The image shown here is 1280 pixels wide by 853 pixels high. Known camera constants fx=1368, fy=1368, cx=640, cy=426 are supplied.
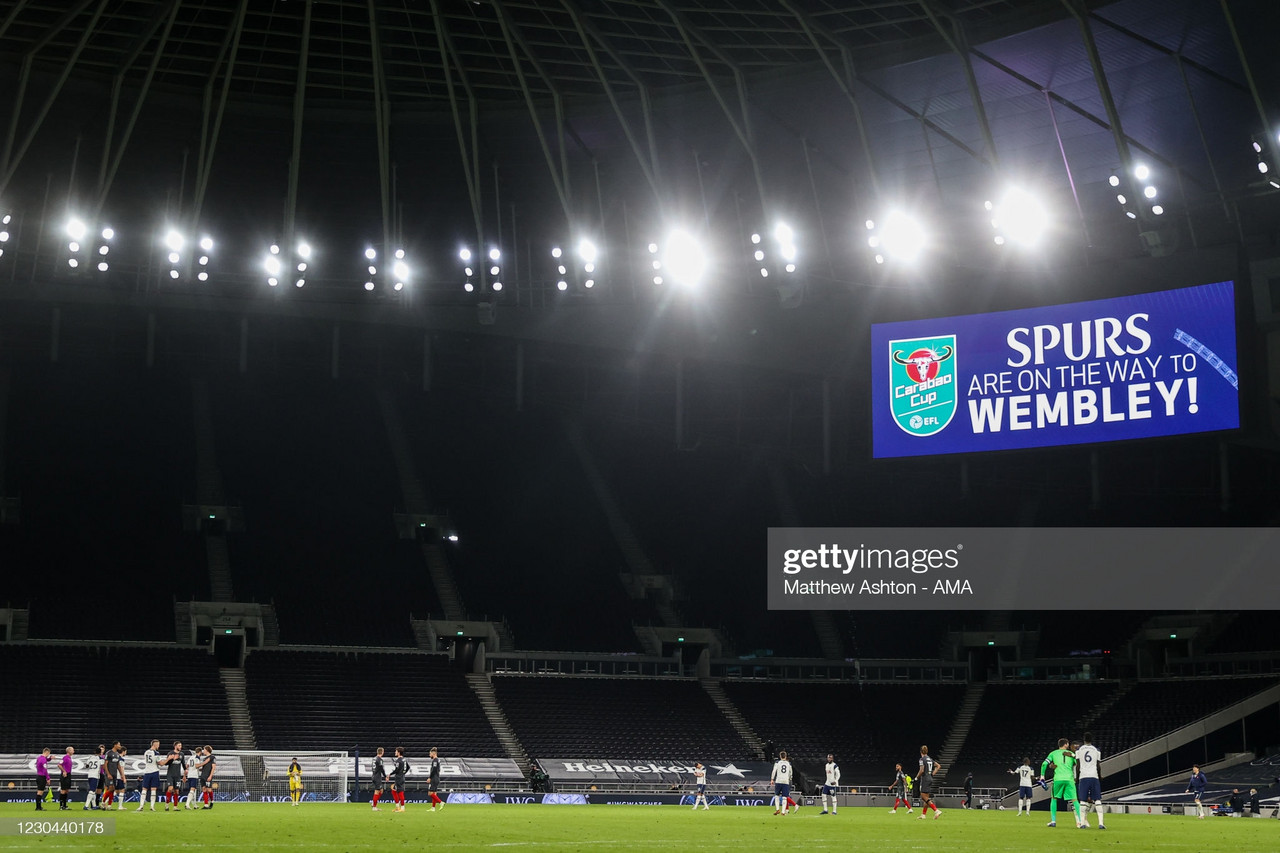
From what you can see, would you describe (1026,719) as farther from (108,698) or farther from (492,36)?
(108,698)

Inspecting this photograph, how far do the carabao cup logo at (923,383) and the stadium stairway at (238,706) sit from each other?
2556 centimetres

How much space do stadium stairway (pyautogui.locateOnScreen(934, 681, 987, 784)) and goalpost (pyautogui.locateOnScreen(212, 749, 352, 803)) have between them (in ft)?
78.8

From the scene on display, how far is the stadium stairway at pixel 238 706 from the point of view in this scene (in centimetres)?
4900

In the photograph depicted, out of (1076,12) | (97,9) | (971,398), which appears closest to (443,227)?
(97,9)

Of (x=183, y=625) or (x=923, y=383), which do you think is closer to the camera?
(x=923, y=383)

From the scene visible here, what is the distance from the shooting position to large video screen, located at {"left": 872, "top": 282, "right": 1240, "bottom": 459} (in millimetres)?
39781

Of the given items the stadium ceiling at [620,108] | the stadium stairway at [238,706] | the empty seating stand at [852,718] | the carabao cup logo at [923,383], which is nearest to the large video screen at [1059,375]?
the carabao cup logo at [923,383]

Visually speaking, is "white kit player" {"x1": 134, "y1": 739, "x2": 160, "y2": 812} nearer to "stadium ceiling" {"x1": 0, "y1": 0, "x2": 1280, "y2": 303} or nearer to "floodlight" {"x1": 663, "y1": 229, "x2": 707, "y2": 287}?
"stadium ceiling" {"x1": 0, "y1": 0, "x2": 1280, "y2": 303}

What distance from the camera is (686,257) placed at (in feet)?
156

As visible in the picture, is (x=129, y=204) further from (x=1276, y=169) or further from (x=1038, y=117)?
(x=1276, y=169)

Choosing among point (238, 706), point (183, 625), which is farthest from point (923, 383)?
point (183, 625)

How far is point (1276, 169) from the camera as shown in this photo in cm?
3894

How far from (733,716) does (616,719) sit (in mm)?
5390

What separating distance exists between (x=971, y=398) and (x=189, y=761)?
2625 centimetres
